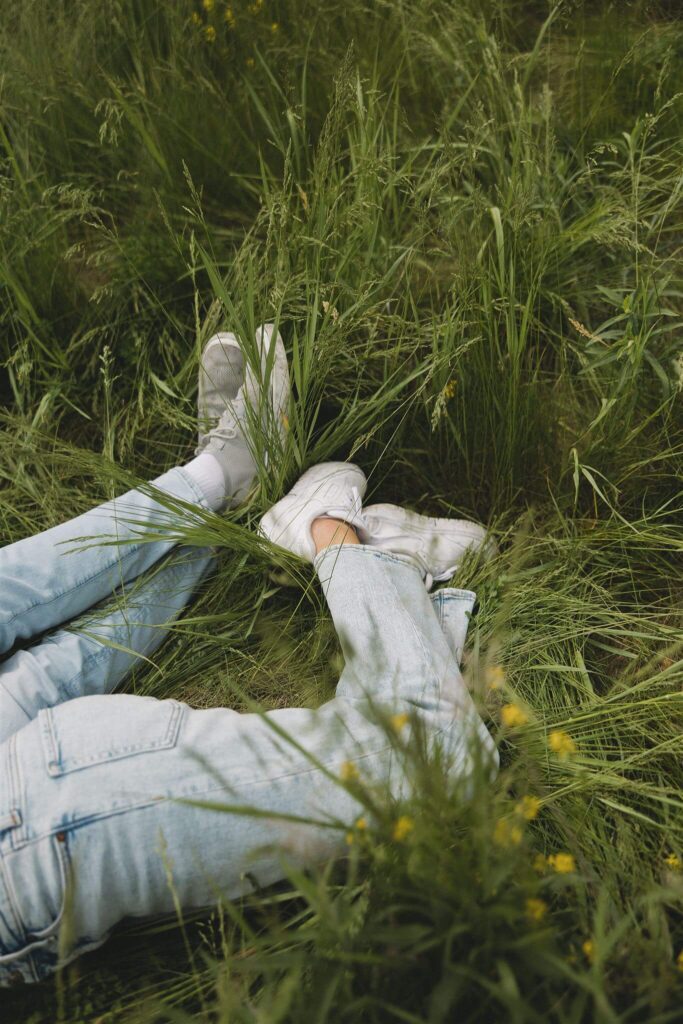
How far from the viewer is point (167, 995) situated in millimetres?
1307

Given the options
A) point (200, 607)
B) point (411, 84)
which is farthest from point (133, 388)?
point (411, 84)

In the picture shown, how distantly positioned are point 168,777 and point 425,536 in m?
0.76

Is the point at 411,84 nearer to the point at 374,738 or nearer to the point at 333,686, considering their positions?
the point at 333,686

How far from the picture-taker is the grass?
1405 millimetres

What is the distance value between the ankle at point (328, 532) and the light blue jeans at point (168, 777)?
5.2 inches

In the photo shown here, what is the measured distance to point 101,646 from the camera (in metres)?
1.54

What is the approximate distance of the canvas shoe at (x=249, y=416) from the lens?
63.9 inches

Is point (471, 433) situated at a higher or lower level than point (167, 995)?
higher

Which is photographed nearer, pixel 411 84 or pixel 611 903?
pixel 611 903

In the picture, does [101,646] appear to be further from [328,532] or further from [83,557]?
[328,532]

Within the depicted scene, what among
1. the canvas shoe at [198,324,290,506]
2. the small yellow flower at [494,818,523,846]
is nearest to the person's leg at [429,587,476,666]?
the canvas shoe at [198,324,290,506]

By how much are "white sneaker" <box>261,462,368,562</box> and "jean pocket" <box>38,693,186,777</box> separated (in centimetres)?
44

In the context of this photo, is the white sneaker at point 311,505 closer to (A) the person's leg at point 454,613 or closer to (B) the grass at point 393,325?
(B) the grass at point 393,325

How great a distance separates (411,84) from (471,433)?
902 mm
